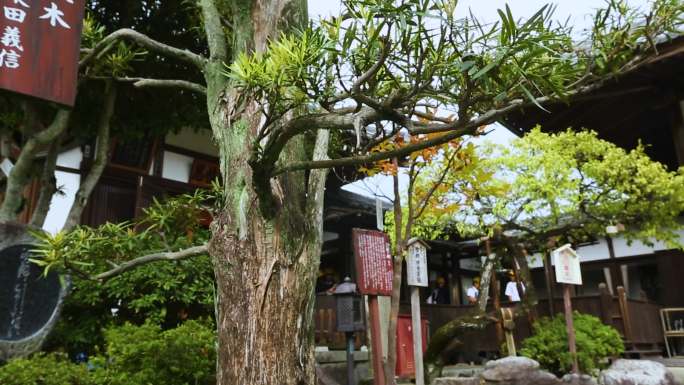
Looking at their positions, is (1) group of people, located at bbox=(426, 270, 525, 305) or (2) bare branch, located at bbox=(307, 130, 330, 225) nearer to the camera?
(2) bare branch, located at bbox=(307, 130, 330, 225)

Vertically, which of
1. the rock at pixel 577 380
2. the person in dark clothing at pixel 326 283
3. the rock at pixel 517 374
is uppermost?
the person in dark clothing at pixel 326 283

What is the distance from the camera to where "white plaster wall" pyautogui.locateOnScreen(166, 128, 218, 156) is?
35.2 ft

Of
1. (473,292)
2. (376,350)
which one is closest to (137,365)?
(376,350)

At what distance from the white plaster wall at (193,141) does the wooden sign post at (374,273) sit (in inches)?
215

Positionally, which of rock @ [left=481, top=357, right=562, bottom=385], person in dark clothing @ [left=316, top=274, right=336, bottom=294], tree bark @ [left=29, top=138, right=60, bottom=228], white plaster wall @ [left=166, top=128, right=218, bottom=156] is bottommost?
rock @ [left=481, top=357, right=562, bottom=385]

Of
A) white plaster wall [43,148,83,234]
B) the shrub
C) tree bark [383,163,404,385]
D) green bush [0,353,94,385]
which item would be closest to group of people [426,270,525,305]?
tree bark [383,163,404,385]

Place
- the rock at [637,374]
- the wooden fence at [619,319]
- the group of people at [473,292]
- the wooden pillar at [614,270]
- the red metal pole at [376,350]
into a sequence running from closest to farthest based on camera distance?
the red metal pole at [376,350] < the rock at [637,374] < the wooden fence at [619,319] < the group of people at [473,292] < the wooden pillar at [614,270]

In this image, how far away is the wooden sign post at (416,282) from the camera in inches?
247

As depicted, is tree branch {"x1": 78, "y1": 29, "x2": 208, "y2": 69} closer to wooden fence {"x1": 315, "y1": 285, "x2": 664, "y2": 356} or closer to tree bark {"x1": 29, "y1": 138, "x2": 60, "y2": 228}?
tree bark {"x1": 29, "y1": 138, "x2": 60, "y2": 228}

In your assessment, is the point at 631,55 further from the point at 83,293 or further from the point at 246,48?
the point at 83,293

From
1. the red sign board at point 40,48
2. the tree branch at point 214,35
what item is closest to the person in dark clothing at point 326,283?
the red sign board at point 40,48

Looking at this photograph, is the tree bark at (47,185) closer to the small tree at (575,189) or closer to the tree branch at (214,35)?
the tree branch at (214,35)

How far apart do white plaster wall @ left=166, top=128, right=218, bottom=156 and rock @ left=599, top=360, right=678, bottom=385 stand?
8581mm

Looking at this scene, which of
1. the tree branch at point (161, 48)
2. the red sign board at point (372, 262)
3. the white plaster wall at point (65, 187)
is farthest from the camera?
the white plaster wall at point (65, 187)
